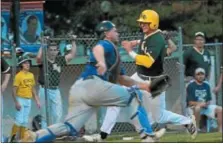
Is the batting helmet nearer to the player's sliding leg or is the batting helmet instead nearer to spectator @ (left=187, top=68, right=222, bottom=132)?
spectator @ (left=187, top=68, right=222, bottom=132)

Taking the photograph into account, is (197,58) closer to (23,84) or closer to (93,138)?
(23,84)

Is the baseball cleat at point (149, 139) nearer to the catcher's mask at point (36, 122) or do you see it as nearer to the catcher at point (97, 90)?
the catcher at point (97, 90)

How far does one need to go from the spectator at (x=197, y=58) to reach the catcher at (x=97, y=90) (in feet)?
14.8

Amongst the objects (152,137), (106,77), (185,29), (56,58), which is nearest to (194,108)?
(56,58)

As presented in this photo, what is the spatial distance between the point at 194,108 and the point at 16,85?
347cm

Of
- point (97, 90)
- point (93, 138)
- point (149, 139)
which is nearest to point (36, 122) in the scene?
point (93, 138)

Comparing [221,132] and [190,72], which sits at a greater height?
[190,72]

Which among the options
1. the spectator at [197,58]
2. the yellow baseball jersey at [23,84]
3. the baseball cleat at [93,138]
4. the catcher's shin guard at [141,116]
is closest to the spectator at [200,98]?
the spectator at [197,58]

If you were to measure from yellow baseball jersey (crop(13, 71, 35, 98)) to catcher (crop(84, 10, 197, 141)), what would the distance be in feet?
8.13

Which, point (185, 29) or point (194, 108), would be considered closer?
point (194, 108)

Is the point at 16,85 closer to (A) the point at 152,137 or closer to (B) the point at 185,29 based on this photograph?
(A) the point at 152,137

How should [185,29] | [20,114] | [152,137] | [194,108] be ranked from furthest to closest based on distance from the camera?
[185,29] < [194,108] < [20,114] < [152,137]

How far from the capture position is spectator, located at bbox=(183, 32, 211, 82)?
51.8 ft

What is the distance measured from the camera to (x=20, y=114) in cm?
1473
